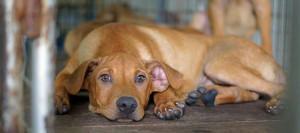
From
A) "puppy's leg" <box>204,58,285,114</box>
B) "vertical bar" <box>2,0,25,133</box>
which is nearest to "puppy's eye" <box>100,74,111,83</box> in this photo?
"puppy's leg" <box>204,58,285,114</box>

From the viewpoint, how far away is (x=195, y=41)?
4922 millimetres

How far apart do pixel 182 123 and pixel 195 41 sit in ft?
5.41

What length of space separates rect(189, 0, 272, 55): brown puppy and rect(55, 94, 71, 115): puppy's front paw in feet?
11.4

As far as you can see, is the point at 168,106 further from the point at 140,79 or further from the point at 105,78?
the point at 105,78

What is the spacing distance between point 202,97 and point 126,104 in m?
1.13

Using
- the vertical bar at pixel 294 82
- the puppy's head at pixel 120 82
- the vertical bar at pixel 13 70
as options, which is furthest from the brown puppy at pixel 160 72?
the vertical bar at pixel 294 82

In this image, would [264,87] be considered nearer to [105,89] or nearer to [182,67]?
[182,67]

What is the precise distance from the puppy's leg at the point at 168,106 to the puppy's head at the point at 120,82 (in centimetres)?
8

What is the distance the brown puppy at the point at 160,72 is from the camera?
347 centimetres

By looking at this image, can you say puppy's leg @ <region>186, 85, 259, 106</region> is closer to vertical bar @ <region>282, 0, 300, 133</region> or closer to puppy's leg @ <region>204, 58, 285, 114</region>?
puppy's leg @ <region>204, 58, 285, 114</region>

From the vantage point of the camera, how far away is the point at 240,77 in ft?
14.8

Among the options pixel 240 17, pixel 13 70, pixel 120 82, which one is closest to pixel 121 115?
pixel 120 82

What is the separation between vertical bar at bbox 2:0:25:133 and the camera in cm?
179

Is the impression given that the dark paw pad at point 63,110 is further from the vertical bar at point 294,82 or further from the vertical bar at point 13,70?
the vertical bar at point 294,82
